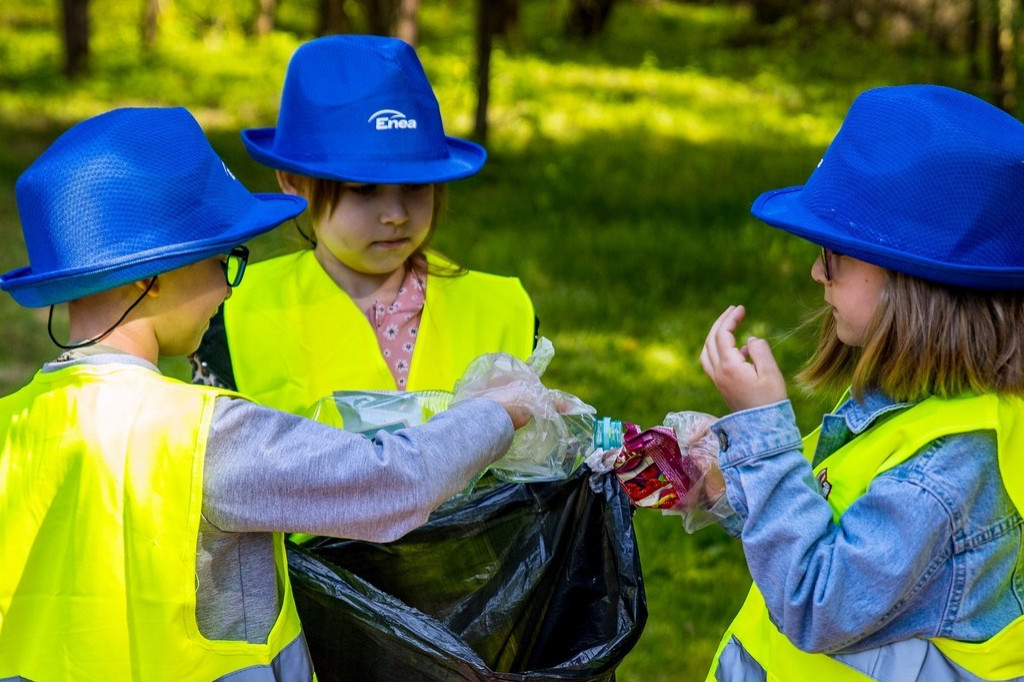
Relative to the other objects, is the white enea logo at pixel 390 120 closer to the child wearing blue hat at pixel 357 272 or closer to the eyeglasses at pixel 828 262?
the child wearing blue hat at pixel 357 272

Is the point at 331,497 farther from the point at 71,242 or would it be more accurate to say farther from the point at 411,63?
the point at 411,63

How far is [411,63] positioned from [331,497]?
1.22 meters

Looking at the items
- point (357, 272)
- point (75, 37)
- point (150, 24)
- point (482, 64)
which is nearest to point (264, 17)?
point (150, 24)

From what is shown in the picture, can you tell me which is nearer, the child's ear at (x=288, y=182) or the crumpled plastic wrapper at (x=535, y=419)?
the crumpled plastic wrapper at (x=535, y=419)

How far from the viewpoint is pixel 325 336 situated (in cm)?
250

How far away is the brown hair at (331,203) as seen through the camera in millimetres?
2496

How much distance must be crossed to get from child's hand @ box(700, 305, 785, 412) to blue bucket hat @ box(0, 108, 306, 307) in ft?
2.37

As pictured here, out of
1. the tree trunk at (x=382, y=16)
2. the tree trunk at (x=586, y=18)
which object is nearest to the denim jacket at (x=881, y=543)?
the tree trunk at (x=382, y=16)

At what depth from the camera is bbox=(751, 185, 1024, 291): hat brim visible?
1.55 metres

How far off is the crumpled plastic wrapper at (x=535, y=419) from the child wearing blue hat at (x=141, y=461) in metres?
0.25

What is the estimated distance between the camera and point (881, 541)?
4.99 feet

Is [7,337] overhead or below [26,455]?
below

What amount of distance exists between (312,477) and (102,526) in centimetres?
30

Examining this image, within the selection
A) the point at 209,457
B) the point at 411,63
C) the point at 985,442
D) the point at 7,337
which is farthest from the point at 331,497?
the point at 7,337
